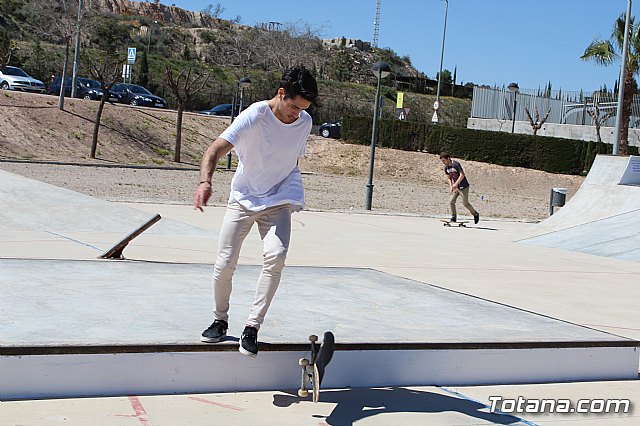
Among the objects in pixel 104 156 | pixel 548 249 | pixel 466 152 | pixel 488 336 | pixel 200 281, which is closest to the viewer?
pixel 488 336

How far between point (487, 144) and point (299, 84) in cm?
3991

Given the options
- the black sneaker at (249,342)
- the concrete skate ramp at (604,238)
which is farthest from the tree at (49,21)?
the black sneaker at (249,342)

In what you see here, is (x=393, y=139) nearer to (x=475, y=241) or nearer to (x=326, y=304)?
(x=475, y=241)

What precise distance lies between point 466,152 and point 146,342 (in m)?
41.0

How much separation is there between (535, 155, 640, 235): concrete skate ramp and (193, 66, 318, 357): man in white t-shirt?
13605mm

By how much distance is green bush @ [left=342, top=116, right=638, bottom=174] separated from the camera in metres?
42.3

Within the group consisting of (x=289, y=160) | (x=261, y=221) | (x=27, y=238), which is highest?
(x=289, y=160)

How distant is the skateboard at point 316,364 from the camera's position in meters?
5.05

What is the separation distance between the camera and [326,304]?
691 centimetres

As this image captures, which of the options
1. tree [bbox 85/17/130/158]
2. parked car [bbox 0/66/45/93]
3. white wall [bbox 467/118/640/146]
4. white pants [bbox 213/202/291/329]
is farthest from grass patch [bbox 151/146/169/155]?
white pants [bbox 213/202/291/329]

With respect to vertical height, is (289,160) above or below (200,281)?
above

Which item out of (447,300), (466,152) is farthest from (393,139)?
(447,300)

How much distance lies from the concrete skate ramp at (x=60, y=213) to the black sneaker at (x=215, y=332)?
7.60m

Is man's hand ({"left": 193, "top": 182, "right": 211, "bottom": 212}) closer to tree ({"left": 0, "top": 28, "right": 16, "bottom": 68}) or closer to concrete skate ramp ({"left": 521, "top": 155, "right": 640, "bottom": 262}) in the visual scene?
concrete skate ramp ({"left": 521, "top": 155, "right": 640, "bottom": 262})
